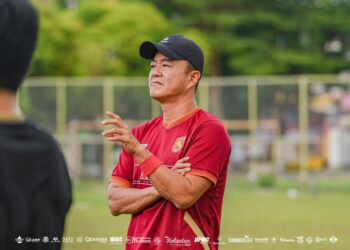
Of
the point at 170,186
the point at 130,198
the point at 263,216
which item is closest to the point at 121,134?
the point at 170,186

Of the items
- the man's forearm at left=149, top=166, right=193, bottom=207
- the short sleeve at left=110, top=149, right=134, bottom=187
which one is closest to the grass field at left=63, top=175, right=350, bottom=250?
the short sleeve at left=110, top=149, right=134, bottom=187

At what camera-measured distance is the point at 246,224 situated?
47.2 feet

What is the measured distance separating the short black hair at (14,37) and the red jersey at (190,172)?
2089 millimetres

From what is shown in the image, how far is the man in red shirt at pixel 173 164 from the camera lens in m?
4.64

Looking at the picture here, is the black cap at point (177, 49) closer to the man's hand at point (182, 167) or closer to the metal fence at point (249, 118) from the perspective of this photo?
the man's hand at point (182, 167)

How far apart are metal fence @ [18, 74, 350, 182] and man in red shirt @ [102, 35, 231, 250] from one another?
62.3 feet

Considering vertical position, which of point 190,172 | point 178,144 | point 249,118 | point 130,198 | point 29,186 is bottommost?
point 249,118

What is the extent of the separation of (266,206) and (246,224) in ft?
12.4

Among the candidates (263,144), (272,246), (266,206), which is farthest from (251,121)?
(272,246)

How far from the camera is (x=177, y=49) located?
497cm

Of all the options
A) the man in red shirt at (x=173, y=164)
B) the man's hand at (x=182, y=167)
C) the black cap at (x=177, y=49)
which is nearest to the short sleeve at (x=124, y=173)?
the man in red shirt at (x=173, y=164)

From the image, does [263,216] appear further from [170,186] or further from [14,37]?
[14,37]

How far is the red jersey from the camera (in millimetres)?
4688

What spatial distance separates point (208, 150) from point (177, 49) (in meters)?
0.49
